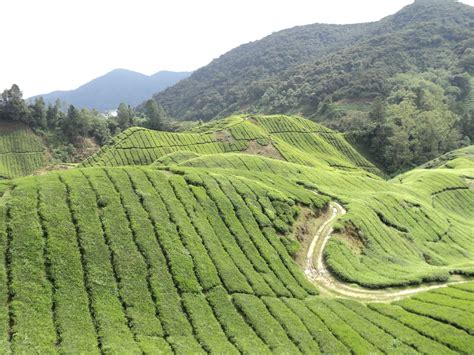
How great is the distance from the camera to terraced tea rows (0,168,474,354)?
20719mm

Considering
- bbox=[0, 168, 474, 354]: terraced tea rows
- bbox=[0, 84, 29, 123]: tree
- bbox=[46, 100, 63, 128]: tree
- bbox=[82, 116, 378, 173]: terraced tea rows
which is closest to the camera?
bbox=[0, 168, 474, 354]: terraced tea rows

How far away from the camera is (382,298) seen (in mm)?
30656

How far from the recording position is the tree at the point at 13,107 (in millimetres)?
157375

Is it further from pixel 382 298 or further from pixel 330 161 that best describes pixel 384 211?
pixel 330 161

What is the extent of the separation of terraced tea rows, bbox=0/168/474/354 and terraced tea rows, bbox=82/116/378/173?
72098 mm

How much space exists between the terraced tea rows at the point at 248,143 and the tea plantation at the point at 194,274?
65.2 metres

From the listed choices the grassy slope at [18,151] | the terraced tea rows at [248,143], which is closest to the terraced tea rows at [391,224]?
the terraced tea rows at [248,143]

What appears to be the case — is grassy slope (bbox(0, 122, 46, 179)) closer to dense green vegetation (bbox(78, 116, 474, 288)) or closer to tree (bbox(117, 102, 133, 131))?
tree (bbox(117, 102, 133, 131))

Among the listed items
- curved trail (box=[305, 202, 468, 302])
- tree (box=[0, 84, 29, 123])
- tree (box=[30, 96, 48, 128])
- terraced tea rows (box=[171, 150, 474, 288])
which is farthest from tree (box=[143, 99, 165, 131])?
curved trail (box=[305, 202, 468, 302])

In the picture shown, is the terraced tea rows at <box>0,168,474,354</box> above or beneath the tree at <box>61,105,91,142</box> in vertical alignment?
beneath

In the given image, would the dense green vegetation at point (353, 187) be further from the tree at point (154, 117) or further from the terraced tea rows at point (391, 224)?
the tree at point (154, 117)

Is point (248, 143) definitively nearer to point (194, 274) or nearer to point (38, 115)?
point (194, 274)

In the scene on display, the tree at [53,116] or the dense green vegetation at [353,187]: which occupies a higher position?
the tree at [53,116]

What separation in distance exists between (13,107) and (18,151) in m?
24.3
